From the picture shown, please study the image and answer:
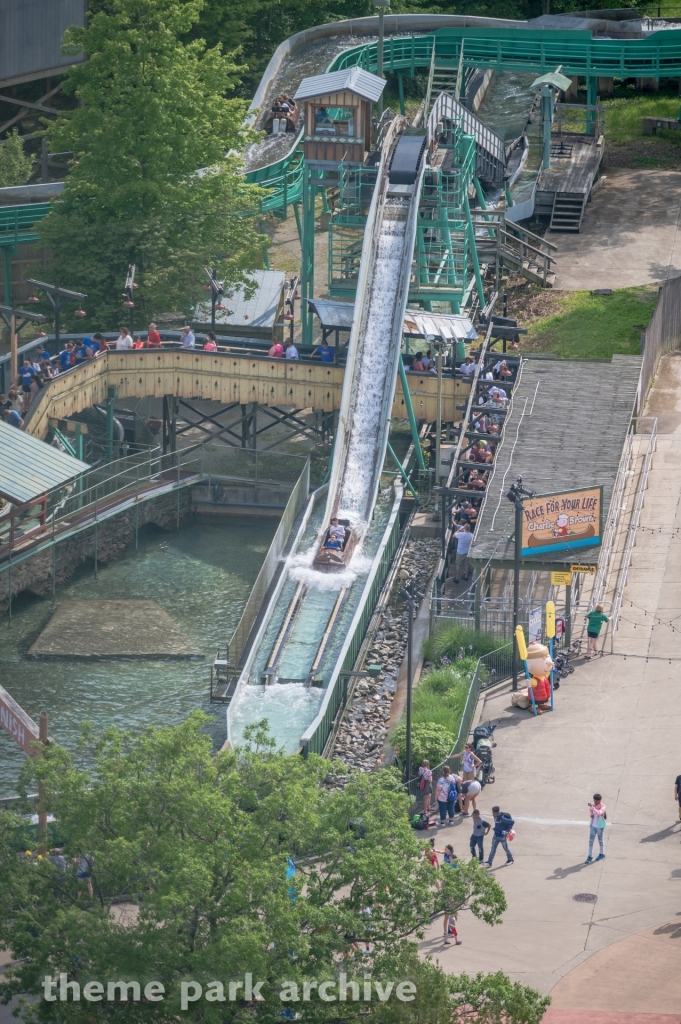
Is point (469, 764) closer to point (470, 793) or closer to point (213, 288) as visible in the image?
point (470, 793)

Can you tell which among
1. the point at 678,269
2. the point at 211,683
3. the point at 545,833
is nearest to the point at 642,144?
the point at 678,269

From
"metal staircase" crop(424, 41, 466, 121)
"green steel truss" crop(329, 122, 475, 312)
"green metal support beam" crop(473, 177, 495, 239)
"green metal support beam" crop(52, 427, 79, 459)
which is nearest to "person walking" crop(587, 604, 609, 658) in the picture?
"green metal support beam" crop(52, 427, 79, 459)

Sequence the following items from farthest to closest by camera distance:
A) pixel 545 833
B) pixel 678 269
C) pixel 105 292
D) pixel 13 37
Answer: pixel 13 37, pixel 678 269, pixel 105 292, pixel 545 833

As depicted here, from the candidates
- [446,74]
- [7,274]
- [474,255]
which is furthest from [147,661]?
[446,74]

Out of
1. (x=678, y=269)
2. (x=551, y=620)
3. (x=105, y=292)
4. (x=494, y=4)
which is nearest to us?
(x=551, y=620)

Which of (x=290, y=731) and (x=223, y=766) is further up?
(x=223, y=766)

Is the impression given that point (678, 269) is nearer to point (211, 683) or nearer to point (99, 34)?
point (99, 34)

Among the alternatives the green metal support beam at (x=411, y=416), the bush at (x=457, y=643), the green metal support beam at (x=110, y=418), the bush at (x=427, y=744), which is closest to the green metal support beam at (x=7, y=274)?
the green metal support beam at (x=110, y=418)
